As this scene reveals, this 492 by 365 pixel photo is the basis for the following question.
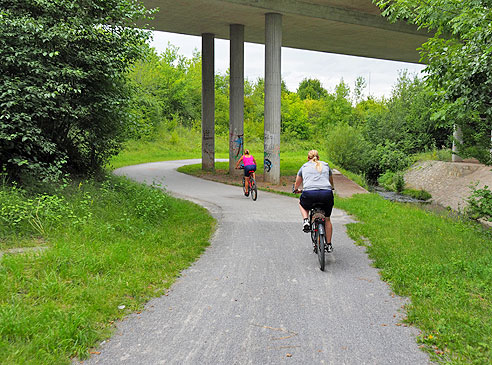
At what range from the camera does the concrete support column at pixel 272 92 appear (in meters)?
18.5

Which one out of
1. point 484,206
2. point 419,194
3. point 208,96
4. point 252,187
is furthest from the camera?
point 208,96

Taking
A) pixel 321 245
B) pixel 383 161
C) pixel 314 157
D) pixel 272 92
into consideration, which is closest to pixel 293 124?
pixel 383 161

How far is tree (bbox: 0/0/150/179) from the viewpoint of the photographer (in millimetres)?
7555

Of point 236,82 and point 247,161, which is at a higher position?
point 236,82

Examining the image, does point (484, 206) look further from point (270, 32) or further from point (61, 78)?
point (270, 32)

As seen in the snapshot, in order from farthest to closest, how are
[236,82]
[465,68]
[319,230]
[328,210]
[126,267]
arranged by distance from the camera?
1. [236,82]
2. [465,68]
3. [328,210]
4. [319,230]
5. [126,267]

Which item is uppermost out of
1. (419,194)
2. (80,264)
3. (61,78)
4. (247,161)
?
(61,78)

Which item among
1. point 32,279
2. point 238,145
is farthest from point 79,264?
point 238,145

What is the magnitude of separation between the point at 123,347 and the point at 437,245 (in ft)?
19.1

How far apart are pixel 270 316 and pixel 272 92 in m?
15.4

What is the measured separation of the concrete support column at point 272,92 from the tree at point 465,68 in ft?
33.3

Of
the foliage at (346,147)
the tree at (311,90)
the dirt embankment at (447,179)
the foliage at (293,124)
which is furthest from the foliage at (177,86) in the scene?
the tree at (311,90)

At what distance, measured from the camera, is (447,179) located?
995 inches

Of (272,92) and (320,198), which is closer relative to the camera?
(320,198)
